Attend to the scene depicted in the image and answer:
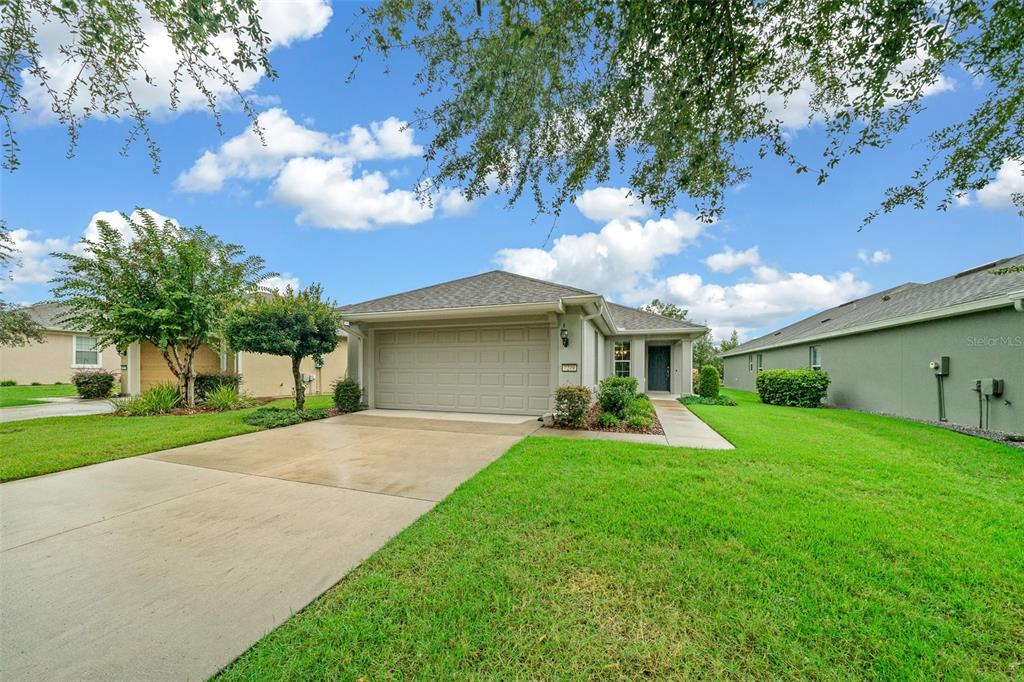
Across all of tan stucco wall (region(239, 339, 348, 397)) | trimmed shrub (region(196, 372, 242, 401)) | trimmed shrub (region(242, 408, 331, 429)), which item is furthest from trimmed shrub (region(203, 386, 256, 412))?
trimmed shrub (region(242, 408, 331, 429))

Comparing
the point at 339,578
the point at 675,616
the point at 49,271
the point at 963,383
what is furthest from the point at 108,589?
the point at 963,383

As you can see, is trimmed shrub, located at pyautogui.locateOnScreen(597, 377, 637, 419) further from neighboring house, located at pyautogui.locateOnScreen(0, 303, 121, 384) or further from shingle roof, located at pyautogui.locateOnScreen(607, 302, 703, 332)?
neighboring house, located at pyautogui.locateOnScreen(0, 303, 121, 384)

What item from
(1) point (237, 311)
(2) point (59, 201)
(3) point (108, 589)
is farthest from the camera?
(1) point (237, 311)

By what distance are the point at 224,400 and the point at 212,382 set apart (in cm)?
180

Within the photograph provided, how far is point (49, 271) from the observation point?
10.1 meters

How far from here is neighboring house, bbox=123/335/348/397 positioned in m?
12.9

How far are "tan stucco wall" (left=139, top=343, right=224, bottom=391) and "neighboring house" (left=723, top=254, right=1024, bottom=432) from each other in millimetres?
19572

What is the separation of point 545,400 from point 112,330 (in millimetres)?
11893

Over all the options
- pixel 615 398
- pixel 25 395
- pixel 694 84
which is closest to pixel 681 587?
pixel 694 84

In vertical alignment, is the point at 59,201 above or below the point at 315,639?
above

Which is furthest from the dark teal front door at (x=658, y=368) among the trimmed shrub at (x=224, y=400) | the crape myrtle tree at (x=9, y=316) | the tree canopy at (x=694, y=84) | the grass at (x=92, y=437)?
the crape myrtle tree at (x=9, y=316)

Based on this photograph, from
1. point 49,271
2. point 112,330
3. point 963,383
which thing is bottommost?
point 963,383

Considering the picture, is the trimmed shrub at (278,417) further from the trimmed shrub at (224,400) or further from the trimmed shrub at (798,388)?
the trimmed shrub at (798,388)

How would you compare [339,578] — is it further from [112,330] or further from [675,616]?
[112,330]
